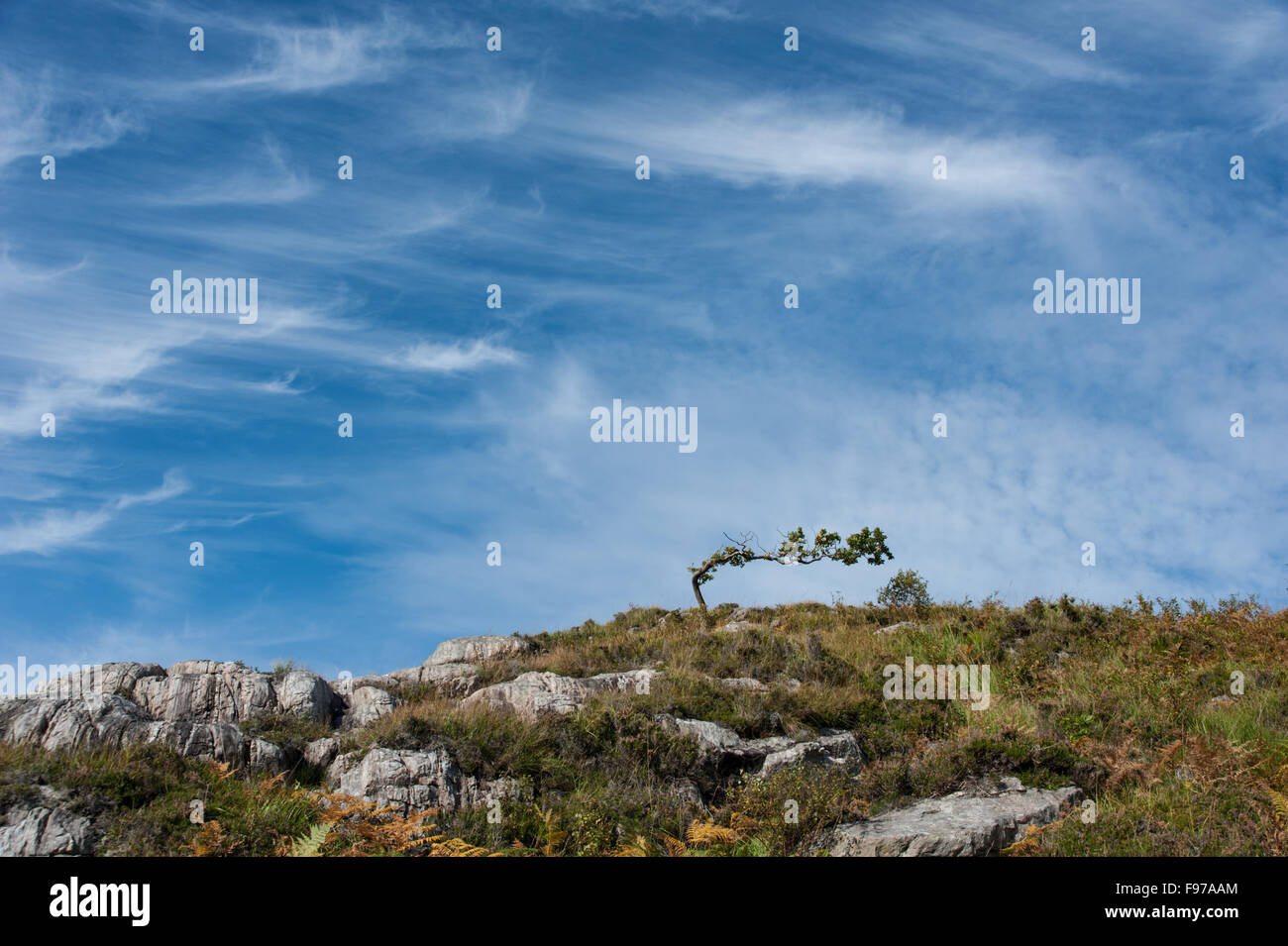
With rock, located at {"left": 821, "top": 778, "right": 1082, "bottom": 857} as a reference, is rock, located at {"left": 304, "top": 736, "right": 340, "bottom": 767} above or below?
above

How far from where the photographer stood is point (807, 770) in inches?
538

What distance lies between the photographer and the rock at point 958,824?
10219mm

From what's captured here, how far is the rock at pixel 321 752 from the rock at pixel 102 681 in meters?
3.94

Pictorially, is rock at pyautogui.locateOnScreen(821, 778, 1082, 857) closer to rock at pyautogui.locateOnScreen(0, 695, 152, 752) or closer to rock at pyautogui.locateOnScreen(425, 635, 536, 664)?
rock at pyautogui.locateOnScreen(0, 695, 152, 752)

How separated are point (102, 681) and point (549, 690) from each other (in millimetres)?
8277

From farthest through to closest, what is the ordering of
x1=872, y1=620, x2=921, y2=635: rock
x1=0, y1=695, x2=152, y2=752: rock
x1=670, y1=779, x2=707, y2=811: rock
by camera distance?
x1=872, y1=620, x2=921, y2=635: rock
x1=0, y1=695, x2=152, y2=752: rock
x1=670, y1=779, x2=707, y2=811: rock

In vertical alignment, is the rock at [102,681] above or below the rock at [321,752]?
above

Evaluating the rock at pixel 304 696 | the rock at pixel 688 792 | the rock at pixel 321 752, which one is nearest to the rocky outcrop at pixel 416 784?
the rock at pixel 321 752

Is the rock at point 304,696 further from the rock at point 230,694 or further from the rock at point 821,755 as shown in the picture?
the rock at point 821,755

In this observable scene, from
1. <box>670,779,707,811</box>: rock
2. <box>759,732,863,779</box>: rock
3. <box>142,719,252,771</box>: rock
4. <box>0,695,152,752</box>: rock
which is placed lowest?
<box>670,779,707,811</box>: rock

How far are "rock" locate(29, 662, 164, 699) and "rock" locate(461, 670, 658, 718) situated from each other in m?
6.14

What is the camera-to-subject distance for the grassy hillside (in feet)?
34.6

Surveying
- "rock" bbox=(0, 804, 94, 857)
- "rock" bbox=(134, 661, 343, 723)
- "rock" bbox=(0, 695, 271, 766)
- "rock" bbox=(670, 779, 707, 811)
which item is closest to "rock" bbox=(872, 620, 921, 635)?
"rock" bbox=(670, 779, 707, 811)
